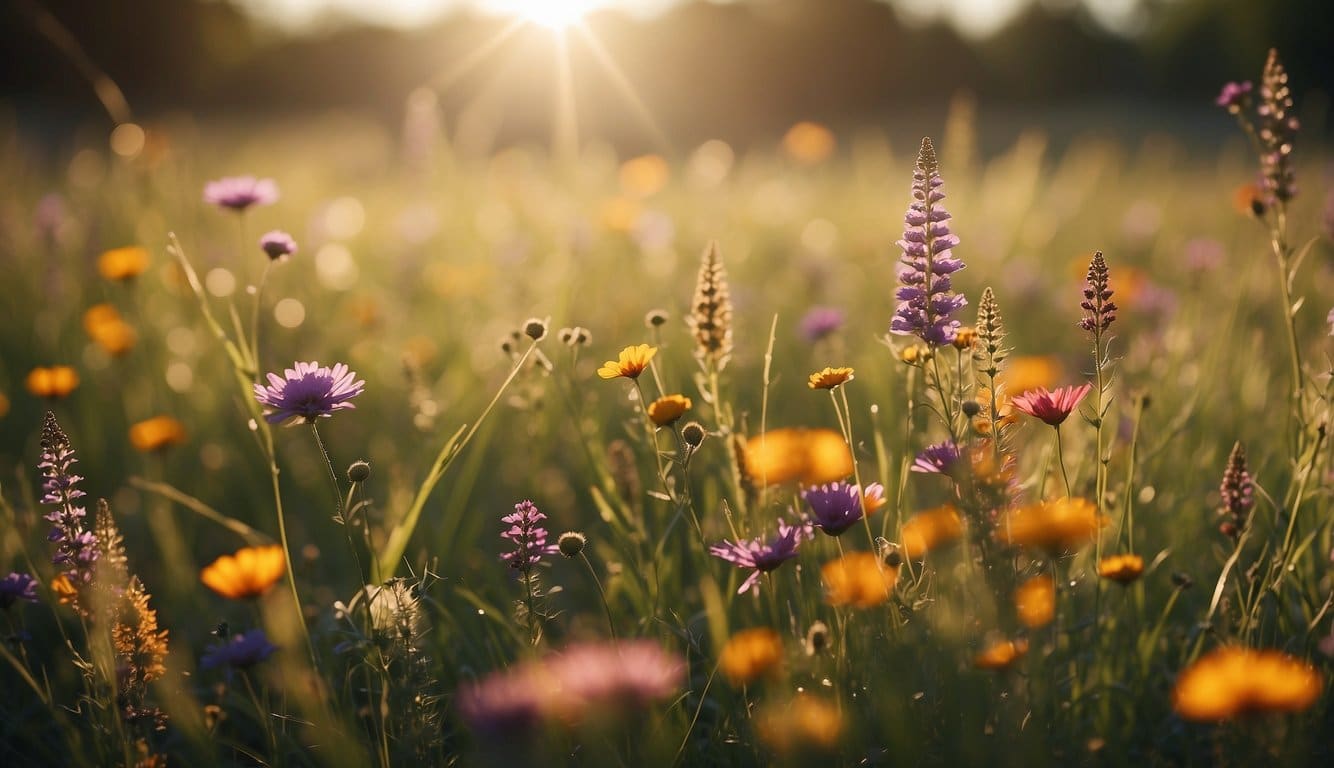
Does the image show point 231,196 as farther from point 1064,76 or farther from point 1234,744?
point 1064,76

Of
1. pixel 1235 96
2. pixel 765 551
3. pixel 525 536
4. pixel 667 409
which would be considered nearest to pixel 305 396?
pixel 525 536

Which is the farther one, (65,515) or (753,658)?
(65,515)

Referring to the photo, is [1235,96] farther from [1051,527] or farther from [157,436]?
[157,436]

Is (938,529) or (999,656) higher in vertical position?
(938,529)

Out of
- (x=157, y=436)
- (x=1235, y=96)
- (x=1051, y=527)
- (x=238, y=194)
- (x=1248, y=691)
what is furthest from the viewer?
(x=157, y=436)

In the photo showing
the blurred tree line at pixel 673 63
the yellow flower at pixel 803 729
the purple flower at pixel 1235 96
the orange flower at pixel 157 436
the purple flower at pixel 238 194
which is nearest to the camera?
the yellow flower at pixel 803 729

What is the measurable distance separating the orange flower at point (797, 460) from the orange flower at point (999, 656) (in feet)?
1.08

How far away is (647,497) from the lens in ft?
6.41

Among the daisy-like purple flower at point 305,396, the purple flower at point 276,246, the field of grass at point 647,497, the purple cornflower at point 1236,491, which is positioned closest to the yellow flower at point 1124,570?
the field of grass at point 647,497

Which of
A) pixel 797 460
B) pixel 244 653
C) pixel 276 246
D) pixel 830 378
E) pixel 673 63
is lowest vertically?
pixel 244 653

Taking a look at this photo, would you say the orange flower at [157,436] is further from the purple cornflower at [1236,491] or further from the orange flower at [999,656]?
the purple cornflower at [1236,491]

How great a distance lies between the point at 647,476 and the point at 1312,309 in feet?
8.44

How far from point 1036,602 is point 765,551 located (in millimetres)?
342

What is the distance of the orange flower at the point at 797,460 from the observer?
4.27ft
